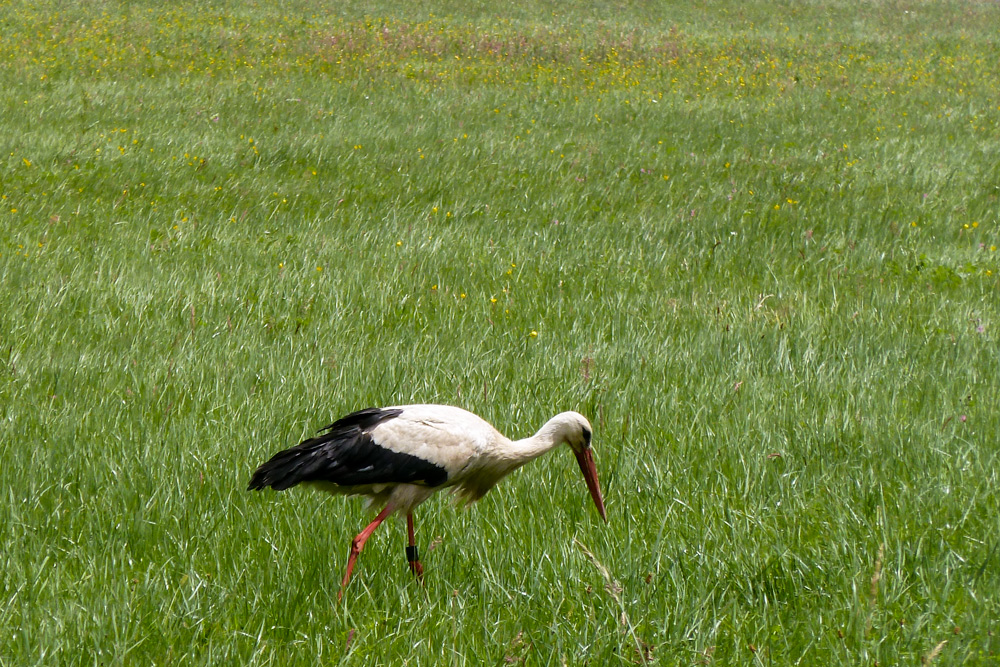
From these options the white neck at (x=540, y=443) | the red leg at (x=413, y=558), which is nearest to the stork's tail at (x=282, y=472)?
the red leg at (x=413, y=558)

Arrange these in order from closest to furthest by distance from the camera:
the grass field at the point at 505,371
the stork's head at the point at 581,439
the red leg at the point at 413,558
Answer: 1. the grass field at the point at 505,371
2. the red leg at the point at 413,558
3. the stork's head at the point at 581,439

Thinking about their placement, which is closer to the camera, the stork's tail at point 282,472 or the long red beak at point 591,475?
the stork's tail at point 282,472

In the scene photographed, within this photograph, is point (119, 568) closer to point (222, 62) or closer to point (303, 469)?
point (303, 469)

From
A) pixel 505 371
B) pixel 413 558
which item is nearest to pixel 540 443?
pixel 413 558

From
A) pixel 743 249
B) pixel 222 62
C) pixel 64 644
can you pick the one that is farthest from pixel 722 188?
pixel 222 62

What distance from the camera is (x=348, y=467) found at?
3031 millimetres

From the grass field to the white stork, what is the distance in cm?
21

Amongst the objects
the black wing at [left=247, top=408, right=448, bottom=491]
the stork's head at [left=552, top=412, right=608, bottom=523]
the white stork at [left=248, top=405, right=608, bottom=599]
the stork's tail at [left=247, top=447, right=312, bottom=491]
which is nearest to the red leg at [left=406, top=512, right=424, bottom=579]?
the white stork at [left=248, top=405, right=608, bottom=599]

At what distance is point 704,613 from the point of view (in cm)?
265

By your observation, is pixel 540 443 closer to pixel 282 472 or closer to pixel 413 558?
pixel 413 558

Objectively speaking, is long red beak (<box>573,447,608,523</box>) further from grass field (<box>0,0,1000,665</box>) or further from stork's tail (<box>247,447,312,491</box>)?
stork's tail (<box>247,447,312,491</box>)

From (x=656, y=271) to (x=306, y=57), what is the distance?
12.2 meters

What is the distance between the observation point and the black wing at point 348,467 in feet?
A: 9.84

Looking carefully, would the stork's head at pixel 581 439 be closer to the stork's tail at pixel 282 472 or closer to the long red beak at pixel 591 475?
the long red beak at pixel 591 475
